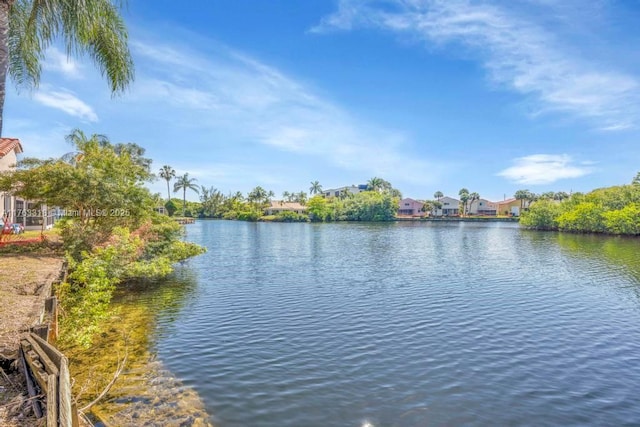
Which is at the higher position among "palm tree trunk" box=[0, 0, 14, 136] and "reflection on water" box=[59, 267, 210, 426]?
"palm tree trunk" box=[0, 0, 14, 136]

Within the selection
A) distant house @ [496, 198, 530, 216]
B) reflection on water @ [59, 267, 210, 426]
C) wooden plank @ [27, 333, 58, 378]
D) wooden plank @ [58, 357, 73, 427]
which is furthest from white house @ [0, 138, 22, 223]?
distant house @ [496, 198, 530, 216]

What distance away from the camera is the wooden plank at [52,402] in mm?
4516

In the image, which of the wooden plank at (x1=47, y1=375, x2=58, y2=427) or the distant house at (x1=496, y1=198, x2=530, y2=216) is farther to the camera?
the distant house at (x1=496, y1=198, x2=530, y2=216)

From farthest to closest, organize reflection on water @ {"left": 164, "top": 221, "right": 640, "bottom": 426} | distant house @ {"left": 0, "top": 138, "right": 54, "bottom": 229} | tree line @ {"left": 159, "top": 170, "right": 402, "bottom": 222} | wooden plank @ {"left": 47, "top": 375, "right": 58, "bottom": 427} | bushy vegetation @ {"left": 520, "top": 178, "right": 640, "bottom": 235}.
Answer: tree line @ {"left": 159, "top": 170, "right": 402, "bottom": 222} < bushy vegetation @ {"left": 520, "top": 178, "right": 640, "bottom": 235} < distant house @ {"left": 0, "top": 138, "right": 54, "bottom": 229} < reflection on water @ {"left": 164, "top": 221, "right": 640, "bottom": 426} < wooden plank @ {"left": 47, "top": 375, "right": 58, "bottom": 427}

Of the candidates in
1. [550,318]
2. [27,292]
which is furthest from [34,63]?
[550,318]

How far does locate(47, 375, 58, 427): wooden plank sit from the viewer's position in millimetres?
4516

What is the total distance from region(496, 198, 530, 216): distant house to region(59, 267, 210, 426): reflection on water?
140296 mm

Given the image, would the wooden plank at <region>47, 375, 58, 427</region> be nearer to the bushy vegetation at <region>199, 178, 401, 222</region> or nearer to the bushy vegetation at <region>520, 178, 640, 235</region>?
the bushy vegetation at <region>520, 178, 640, 235</region>

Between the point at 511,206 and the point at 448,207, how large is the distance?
22.5 m

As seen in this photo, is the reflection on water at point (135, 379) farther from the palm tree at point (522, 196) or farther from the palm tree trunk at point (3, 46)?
the palm tree at point (522, 196)

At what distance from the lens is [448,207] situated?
136375 mm

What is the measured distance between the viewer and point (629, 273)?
2541 centimetres

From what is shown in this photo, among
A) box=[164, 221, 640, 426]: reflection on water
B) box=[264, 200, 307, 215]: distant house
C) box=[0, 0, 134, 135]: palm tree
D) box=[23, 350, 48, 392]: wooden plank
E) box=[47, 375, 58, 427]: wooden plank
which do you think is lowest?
box=[164, 221, 640, 426]: reflection on water

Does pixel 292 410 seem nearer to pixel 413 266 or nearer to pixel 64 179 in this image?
pixel 64 179
